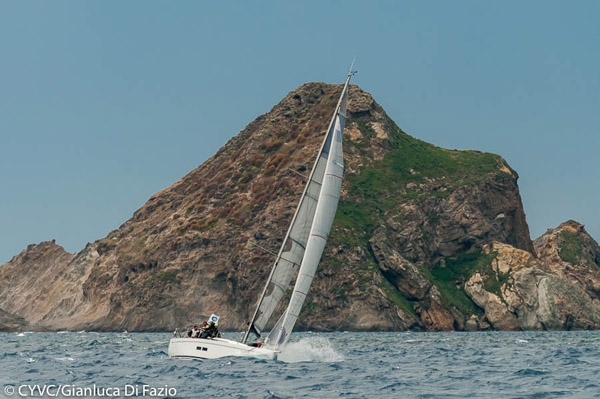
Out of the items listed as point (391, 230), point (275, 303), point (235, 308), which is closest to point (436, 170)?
point (391, 230)

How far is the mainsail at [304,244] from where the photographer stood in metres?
46.9

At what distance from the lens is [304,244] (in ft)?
155

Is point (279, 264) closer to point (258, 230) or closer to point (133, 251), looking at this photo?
point (258, 230)

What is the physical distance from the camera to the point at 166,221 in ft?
615

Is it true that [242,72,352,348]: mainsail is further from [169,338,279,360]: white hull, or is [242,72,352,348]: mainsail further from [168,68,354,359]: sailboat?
[169,338,279,360]: white hull

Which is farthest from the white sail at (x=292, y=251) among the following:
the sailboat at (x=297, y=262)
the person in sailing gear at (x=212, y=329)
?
the person in sailing gear at (x=212, y=329)

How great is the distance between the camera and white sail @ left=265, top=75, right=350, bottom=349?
A: 154 feet

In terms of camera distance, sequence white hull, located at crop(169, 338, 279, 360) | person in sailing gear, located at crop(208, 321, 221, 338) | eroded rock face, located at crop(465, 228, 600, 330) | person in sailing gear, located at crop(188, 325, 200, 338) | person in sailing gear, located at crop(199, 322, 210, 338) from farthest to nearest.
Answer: eroded rock face, located at crop(465, 228, 600, 330), person in sailing gear, located at crop(188, 325, 200, 338), person in sailing gear, located at crop(199, 322, 210, 338), person in sailing gear, located at crop(208, 321, 221, 338), white hull, located at crop(169, 338, 279, 360)

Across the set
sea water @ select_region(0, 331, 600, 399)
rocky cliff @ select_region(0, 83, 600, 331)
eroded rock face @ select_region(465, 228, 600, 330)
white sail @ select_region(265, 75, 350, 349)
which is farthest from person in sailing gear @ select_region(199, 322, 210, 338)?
eroded rock face @ select_region(465, 228, 600, 330)

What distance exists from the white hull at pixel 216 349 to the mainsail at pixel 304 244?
3.36ft

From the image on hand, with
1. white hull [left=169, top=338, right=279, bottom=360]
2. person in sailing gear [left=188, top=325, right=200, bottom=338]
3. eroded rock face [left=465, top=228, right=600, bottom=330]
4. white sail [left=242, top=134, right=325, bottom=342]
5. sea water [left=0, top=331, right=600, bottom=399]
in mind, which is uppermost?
eroded rock face [left=465, top=228, right=600, bottom=330]

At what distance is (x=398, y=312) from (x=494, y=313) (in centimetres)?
1820

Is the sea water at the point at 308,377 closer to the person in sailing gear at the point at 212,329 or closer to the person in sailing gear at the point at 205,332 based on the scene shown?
the person in sailing gear at the point at 205,332

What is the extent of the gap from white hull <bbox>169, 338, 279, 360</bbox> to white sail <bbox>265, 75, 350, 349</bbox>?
102 centimetres
